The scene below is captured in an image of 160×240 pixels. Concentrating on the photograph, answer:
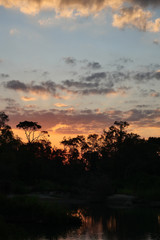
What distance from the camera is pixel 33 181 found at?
2414 inches

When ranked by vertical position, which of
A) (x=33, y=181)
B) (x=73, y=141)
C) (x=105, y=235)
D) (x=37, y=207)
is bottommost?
(x=105, y=235)

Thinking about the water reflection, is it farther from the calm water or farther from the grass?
the grass

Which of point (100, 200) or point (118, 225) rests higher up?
point (100, 200)

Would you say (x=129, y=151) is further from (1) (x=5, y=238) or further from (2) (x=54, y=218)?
(1) (x=5, y=238)

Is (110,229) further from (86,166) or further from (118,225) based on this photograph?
(86,166)

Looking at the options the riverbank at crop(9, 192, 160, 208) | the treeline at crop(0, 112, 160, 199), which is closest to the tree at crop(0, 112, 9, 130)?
the treeline at crop(0, 112, 160, 199)

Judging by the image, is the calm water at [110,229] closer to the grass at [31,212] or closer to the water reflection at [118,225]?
the water reflection at [118,225]

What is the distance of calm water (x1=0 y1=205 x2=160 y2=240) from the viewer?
25.4m

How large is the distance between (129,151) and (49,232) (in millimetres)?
46914

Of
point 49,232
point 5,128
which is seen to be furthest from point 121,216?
point 5,128

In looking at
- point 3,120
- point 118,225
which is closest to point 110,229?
point 118,225

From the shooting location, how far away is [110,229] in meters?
29.4

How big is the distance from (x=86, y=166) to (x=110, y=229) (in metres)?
58.5

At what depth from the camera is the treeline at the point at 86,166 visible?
5403 cm
